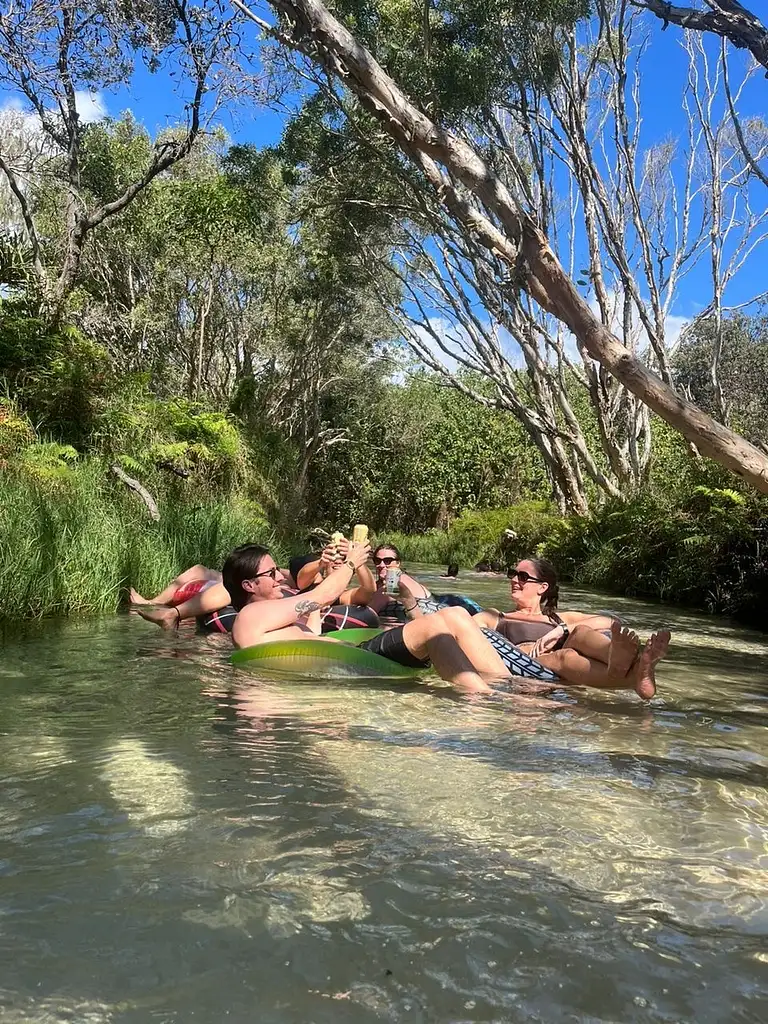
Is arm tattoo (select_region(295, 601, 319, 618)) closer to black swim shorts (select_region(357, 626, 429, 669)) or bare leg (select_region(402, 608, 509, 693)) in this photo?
black swim shorts (select_region(357, 626, 429, 669))

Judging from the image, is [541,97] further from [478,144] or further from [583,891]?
[583,891]

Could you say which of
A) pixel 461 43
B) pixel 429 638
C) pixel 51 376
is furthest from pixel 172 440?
pixel 429 638

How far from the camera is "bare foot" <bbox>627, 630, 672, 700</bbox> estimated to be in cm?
384

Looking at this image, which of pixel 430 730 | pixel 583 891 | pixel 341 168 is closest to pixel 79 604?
pixel 430 730

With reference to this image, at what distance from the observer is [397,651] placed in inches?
186

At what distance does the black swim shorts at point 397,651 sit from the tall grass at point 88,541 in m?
2.76

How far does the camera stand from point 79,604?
6523 millimetres

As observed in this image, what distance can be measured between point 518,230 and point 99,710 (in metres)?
3.65

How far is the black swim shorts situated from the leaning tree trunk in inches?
82.2

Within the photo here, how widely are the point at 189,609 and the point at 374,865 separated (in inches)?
182

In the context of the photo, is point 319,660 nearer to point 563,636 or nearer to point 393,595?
point 563,636

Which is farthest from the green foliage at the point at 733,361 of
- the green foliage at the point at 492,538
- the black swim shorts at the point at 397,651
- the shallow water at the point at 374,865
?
the shallow water at the point at 374,865

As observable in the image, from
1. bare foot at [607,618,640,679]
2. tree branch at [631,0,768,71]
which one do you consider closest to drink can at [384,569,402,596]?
bare foot at [607,618,640,679]

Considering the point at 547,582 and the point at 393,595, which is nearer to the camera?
the point at 547,582
